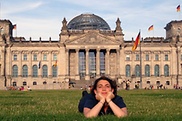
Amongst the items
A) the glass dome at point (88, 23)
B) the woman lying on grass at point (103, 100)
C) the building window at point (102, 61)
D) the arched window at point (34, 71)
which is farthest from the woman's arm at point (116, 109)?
the glass dome at point (88, 23)

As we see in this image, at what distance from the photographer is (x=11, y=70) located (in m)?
112

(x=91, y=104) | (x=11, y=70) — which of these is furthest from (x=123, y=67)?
(x=91, y=104)

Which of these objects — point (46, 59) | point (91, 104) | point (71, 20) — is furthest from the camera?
point (71, 20)

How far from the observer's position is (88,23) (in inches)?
4838

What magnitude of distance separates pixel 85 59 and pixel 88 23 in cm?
1605

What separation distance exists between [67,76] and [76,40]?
35.9 feet

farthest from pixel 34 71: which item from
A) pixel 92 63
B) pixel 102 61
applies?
pixel 102 61

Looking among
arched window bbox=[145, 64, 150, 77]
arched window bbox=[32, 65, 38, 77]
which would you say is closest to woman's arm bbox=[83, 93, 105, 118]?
arched window bbox=[32, 65, 38, 77]

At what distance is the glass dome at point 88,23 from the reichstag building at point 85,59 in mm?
6089

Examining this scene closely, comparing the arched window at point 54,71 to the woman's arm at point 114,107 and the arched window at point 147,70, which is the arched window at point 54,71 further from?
the woman's arm at point 114,107

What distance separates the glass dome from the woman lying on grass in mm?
110092

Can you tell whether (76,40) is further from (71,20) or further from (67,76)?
(71,20)

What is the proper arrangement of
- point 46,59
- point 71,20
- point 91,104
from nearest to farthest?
point 91,104
point 46,59
point 71,20

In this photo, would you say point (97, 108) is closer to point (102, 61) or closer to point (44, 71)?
point (44, 71)
